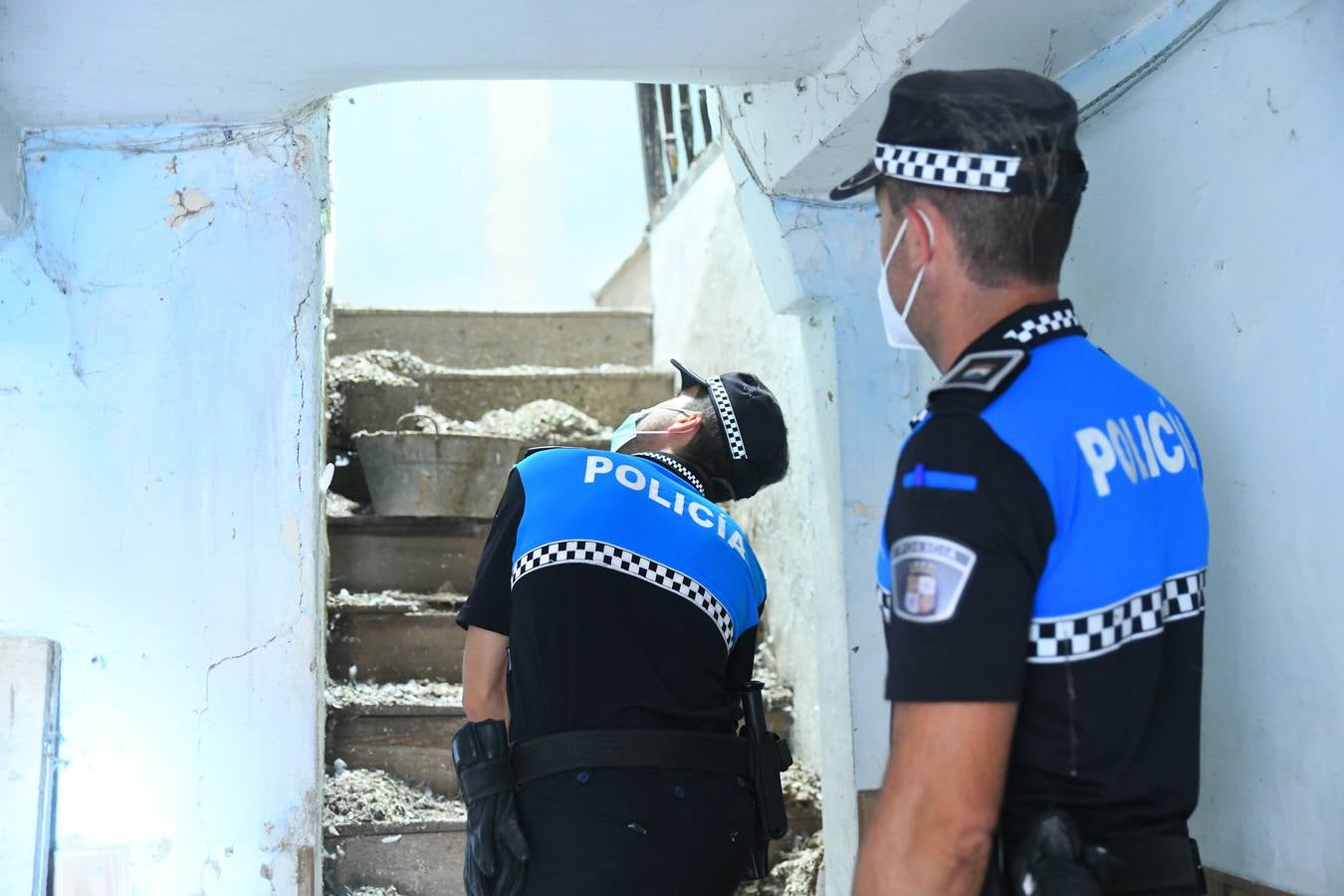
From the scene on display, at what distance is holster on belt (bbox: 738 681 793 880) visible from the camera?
205 cm

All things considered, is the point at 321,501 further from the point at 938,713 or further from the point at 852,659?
the point at 938,713

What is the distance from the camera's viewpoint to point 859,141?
238 cm

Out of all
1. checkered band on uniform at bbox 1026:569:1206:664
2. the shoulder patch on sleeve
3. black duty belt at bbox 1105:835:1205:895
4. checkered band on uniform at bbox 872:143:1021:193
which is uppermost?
checkered band on uniform at bbox 872:143:1021:193

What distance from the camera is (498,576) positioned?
79.0 inches

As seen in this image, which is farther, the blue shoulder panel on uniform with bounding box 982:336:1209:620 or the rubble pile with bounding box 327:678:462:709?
the rubble pile with bounding box 327:678:462:709

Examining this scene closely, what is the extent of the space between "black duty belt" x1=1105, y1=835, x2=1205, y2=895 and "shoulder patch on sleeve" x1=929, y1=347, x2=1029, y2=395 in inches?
19.4

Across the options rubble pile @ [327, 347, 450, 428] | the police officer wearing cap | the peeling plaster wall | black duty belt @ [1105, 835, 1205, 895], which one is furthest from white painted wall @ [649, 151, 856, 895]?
black duty belt @ [1105, 835, 1205, 895]

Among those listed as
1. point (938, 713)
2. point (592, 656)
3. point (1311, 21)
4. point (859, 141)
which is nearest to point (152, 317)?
point (592, 656)

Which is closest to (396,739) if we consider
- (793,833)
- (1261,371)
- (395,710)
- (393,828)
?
(395,710)

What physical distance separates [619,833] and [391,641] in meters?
1.77

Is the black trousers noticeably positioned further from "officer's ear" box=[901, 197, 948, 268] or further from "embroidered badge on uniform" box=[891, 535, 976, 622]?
"officer's ear" box=[901, 197, 948, 268]

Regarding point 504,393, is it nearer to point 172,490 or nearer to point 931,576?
point 172,490

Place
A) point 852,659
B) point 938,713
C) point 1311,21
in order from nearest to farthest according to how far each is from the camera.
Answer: point 938,713, point 1311,21, point 852,659

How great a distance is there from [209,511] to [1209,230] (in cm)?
181
